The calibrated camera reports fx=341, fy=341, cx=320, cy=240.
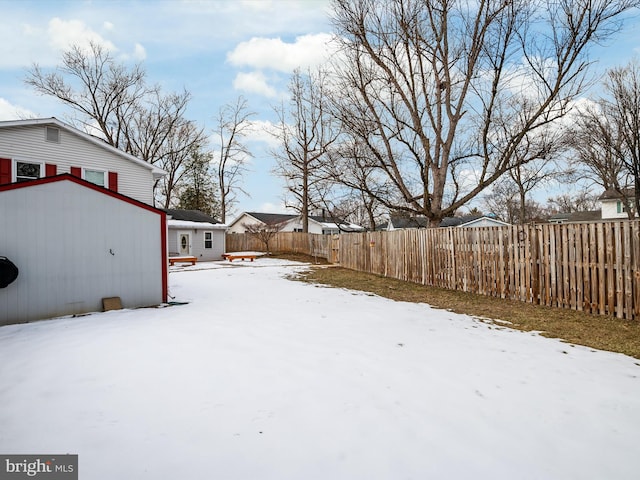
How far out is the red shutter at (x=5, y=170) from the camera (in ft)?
34.8

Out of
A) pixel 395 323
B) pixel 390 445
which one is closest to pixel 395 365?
pixel 390 445

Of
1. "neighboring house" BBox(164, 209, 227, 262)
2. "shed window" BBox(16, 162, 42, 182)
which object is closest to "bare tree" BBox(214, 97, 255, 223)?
"neighboring house" BBox(164, 209, 227, 262)

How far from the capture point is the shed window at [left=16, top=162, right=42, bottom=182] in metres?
11.0

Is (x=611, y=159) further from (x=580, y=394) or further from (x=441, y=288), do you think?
(x=580, y=394)

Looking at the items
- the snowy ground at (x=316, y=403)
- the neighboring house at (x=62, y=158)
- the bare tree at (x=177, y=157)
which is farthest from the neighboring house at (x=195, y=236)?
the snowy ground at (x=316, y=403)

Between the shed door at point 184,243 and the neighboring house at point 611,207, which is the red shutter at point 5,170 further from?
the neighboring house at point 611,207

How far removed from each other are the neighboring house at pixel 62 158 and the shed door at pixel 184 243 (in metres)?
9.00

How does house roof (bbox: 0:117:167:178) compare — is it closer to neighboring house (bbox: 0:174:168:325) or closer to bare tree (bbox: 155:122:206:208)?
neighboring house (bbox: 0:174:168:325)

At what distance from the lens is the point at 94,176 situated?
12.5 m

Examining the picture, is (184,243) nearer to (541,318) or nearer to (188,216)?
(188,216)

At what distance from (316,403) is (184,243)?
2190cm

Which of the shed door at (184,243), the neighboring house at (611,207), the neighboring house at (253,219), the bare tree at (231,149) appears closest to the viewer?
the shed door at (184,243)

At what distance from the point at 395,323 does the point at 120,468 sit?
174 inches

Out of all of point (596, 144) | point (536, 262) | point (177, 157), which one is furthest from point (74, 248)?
point (177, 157)
